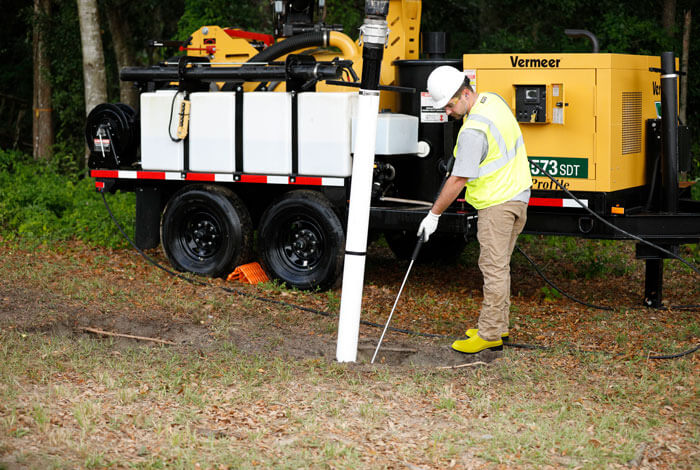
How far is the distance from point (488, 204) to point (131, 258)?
540 centimetres

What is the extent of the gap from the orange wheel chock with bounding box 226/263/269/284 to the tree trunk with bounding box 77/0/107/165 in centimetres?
576

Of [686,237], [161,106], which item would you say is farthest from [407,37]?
[686,237]

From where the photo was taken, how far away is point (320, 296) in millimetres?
9000

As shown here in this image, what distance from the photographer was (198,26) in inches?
622

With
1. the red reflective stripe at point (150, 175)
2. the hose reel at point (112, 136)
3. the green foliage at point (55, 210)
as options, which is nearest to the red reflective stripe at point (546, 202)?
the red reflective stripe at point (150, 175)

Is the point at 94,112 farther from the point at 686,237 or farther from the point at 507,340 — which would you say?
the point at 686,237

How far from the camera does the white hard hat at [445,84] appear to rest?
21.6 feet

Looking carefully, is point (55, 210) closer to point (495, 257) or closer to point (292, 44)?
point (292, 44)

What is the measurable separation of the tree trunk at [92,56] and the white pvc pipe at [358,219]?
8.61 m

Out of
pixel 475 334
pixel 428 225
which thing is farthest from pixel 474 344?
pixel 428 225

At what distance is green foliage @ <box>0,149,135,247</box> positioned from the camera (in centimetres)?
1182

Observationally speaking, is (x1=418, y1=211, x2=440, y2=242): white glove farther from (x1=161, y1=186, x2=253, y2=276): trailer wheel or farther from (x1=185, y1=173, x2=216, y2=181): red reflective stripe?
(x1=185, y1=173, x2=216, y2=181): red reflective stripe

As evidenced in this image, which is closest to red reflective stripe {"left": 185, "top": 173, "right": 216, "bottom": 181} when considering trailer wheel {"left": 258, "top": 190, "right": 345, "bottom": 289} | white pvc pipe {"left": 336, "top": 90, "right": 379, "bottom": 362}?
trailer wheel {"left": 258, "top": 190, "right": 345, "bottom": 289}

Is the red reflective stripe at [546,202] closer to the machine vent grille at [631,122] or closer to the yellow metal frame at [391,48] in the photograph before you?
the machine vent grille at [631,122]
